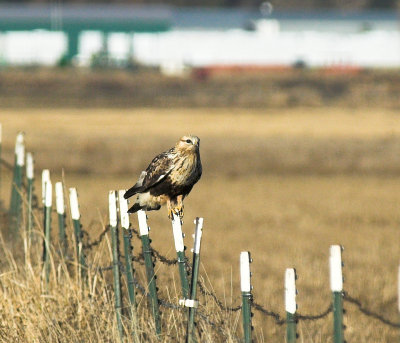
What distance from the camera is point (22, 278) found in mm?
8258

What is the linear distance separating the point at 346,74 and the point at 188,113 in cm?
1444

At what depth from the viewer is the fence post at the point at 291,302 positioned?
205 inches


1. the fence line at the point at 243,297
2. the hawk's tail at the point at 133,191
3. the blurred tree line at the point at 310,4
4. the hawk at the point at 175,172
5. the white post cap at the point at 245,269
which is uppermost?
the blurred tree line at the point at 310,4

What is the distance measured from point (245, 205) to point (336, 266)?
17.0 meters

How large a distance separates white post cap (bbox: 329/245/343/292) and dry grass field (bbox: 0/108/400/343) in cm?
107

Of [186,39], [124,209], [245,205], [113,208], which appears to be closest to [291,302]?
[124,209]

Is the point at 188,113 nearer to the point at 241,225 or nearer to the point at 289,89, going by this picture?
the point at 289,89

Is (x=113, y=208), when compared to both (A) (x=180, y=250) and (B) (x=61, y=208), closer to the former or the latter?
(A) (x=180, y=250)

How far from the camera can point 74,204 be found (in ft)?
26.7

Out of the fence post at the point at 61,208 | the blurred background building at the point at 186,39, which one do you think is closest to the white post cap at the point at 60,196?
the fence post at the point at 61,208

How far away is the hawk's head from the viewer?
6.10 m

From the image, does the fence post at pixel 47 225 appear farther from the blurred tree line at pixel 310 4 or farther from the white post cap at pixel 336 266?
the blurred tree line at pixel 310 4

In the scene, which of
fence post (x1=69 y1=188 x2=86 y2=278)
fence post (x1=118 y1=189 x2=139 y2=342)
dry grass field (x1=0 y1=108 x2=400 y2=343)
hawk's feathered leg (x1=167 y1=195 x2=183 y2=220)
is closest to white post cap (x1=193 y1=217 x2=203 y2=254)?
dry grass field (x1=0 y1=108 x2=400 y2=343)

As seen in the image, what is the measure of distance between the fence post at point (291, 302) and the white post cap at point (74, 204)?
2944mm
